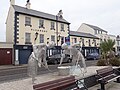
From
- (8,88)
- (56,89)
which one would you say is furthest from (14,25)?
(56,89)

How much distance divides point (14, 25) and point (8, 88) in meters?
23.1

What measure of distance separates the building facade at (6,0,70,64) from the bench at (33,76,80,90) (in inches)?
924

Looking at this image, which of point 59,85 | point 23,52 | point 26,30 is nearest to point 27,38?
point 26,30

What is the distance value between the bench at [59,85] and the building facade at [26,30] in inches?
924

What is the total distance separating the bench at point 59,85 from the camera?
17.1 ft

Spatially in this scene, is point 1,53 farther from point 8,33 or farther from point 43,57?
point 43,57

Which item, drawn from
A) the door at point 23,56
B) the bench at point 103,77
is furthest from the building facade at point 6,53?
the bench at point 103,77

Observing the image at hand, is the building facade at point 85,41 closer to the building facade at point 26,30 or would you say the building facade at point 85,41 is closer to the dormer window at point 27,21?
the building facade at point 26,30

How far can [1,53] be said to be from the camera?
2900 cm

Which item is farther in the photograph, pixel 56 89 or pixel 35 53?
pixel 35 53

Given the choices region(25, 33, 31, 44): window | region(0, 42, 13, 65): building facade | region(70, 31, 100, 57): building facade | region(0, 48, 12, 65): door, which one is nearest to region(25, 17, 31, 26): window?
region(25, 33, 31, 44): window

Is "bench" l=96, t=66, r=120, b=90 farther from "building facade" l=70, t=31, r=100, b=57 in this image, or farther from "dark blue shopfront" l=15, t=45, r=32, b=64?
"building facade" l=70, t=31, r=100, b=57

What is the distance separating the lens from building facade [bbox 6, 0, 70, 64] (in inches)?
1171

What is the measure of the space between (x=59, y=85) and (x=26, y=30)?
25.9 meters
